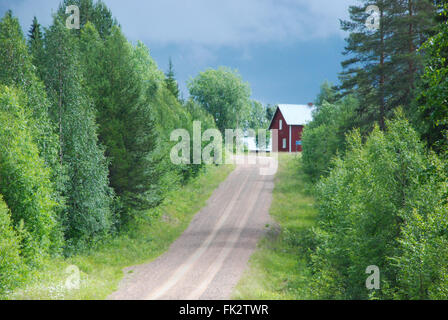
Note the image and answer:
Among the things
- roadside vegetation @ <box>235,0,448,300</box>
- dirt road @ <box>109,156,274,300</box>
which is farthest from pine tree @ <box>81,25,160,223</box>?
roadside vegetation @ <box>235,0,448,300</box>

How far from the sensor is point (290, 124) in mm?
71875

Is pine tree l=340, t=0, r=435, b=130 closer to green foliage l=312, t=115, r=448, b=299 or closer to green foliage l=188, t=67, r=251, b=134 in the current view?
green foliage l=312, t=115, r=448, b=299

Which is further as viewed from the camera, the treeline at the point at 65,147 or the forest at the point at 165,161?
the treeline at the point at 65,147

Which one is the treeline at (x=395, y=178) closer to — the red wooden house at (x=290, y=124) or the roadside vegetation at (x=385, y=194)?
the roadside vegetation at (x=385, y=194)

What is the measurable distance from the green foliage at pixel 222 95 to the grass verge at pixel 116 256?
41.8 metres

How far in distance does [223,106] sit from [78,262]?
63.3 metres

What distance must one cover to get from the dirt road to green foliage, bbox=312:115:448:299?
4.93 metres

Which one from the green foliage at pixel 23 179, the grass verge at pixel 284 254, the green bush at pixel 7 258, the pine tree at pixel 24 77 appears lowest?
the grass verge at pixel 284 254

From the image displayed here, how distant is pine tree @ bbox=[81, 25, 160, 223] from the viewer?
25.2m

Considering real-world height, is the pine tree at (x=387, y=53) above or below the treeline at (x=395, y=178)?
above

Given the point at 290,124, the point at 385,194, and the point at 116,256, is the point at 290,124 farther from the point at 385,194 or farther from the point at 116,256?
the point at 385,194

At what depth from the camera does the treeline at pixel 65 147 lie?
56.4 ft

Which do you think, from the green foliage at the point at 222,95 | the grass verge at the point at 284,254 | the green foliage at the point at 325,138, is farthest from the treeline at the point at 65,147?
the green foliage at the point at 222,95

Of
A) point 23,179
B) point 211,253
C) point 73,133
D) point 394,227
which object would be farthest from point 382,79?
point 23,179
